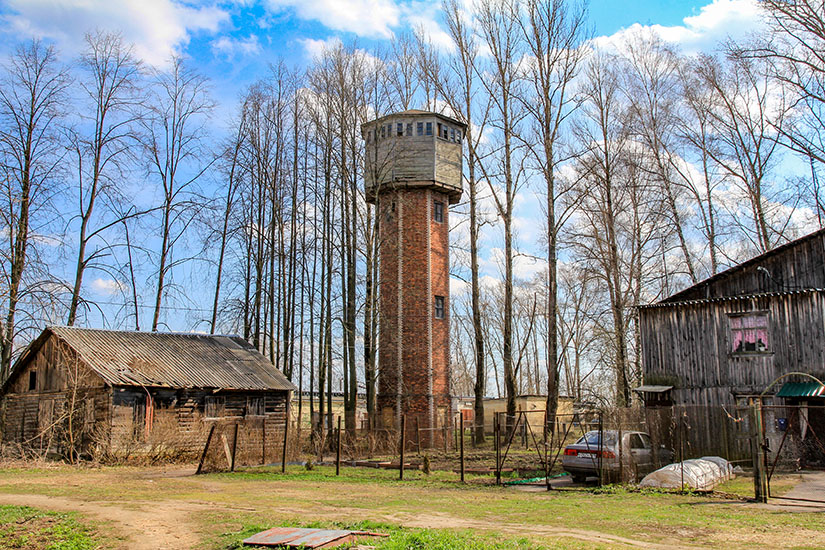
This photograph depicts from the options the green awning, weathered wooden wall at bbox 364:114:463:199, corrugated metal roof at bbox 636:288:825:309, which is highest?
weathered wooden wall at bbox 364:114:463:199

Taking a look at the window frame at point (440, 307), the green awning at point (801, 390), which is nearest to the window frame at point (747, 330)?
the green awning at point (801, 390)

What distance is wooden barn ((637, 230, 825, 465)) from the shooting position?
2153cm

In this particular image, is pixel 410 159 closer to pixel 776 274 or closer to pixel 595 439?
pixel 776 274

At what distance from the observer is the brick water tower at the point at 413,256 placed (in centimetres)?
3080

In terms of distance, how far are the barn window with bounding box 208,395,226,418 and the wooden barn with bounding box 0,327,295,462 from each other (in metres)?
0.04

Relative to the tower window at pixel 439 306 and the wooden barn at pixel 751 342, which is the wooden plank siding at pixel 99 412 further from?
the wooden barn at pixel 751 342

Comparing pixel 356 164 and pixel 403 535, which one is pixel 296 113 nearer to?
pixel 356 164

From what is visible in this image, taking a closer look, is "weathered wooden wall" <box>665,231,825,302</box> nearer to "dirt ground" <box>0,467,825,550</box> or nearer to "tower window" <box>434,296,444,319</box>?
"tower window" <box>434,296,444,319</box>

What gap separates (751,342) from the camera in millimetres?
22812

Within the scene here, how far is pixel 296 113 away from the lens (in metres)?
37.4

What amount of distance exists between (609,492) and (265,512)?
7918 millimetres

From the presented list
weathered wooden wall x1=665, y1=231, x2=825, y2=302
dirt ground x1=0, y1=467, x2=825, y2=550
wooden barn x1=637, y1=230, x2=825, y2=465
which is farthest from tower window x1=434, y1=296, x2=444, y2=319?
dirt ground x1=0, y1=467, x2=825, y2=550

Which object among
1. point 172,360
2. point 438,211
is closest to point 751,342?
point 438,211

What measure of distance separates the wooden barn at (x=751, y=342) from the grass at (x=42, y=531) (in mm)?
17432
